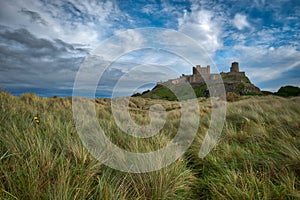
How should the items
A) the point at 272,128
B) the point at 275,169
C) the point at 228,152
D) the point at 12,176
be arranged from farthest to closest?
the point at 272,128
the point at 228,152
the point at 275,169
the point at 12,176

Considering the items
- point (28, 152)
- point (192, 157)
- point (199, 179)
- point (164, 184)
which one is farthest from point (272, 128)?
point (28, 152)

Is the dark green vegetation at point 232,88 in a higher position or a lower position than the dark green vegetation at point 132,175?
higher

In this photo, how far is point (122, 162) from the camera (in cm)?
317

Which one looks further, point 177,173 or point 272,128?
point 272,128

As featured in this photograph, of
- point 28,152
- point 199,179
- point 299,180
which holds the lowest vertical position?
point 199,179

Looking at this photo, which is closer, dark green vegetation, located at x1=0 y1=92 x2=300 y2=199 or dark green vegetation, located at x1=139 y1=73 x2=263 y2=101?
dark green vegetation, located at x1=0 y1=92 x2=300 y2=199

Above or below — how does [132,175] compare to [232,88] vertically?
below

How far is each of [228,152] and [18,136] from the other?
3977mm

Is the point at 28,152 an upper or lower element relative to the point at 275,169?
upper

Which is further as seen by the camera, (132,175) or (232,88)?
(232,88)

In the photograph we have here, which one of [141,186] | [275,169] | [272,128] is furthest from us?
[272,128]

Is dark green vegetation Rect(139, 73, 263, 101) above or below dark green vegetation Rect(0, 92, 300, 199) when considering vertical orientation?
above

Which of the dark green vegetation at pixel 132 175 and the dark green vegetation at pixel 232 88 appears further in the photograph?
the dark green vegetation at pixel 232 88

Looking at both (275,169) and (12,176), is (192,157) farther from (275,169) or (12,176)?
(12,176)
